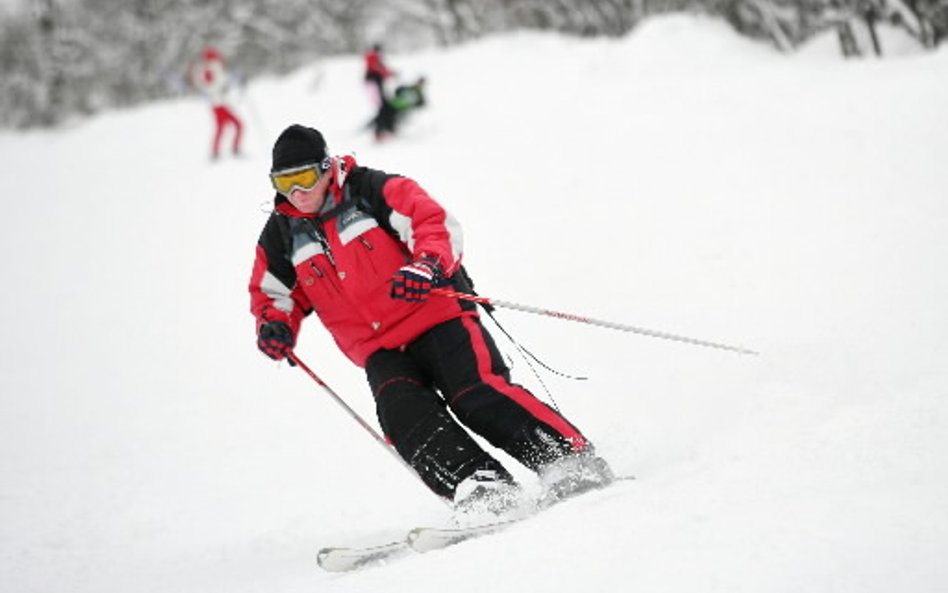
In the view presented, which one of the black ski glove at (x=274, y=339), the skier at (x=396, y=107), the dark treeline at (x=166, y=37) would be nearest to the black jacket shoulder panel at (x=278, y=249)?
the black ski glove at (x=274, y=339)

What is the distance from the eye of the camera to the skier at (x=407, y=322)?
115 inches

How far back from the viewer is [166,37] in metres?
31.5

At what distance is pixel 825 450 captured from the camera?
2.70 m

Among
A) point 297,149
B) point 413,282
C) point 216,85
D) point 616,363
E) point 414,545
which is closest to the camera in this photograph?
point 414,545

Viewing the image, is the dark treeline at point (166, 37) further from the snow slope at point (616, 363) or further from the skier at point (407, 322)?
the skier at point (407, 322)

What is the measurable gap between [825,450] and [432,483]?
1.39m

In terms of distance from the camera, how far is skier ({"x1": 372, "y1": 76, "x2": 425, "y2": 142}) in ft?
38.3

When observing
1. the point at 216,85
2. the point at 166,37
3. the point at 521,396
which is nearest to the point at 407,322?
the point at 521,396

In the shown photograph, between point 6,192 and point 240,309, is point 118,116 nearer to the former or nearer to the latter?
point 6,192

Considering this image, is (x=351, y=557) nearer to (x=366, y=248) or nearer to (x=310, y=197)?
(x=366, y=248)

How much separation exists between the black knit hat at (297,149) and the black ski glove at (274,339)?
67cm

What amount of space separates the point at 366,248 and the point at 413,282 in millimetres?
369

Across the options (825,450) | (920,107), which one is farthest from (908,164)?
(825,450)

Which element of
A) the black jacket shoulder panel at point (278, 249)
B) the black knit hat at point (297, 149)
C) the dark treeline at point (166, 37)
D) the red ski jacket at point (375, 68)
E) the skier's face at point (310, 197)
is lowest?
the black jacket shoulder panel at point (278, 249)
